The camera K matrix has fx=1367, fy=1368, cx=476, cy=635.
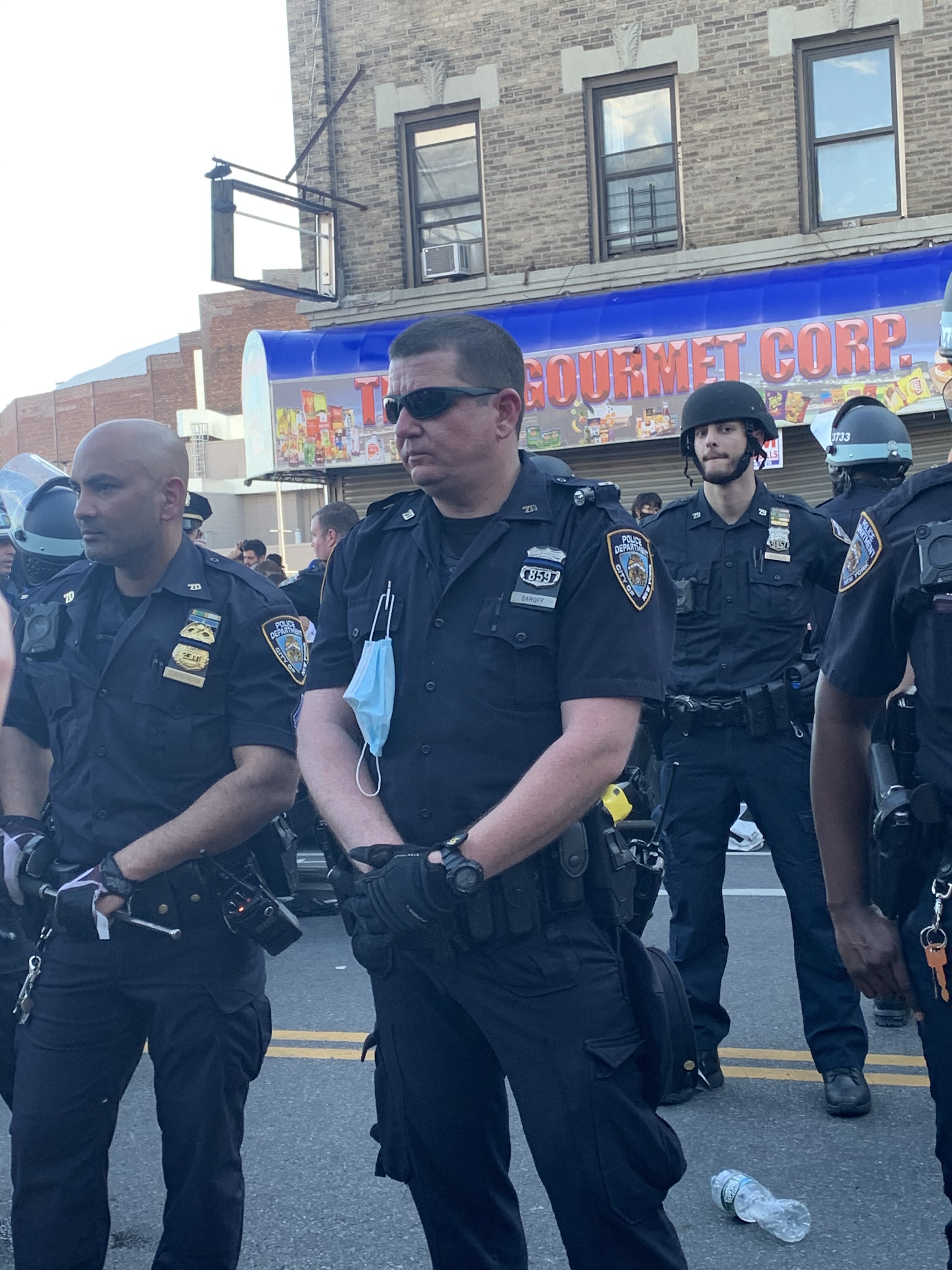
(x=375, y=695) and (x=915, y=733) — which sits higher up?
(x=375, y=695)

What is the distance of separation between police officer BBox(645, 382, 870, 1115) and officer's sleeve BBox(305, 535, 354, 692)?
1.99 metres

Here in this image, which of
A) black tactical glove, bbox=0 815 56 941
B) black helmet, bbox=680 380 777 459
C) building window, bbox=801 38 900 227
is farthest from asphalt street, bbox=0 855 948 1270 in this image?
building window, bbox=801 38 900 227

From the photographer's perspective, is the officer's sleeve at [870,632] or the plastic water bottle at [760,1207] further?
the plastic water bottle at [760,1207]

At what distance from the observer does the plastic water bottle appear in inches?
143

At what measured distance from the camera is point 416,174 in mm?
16172

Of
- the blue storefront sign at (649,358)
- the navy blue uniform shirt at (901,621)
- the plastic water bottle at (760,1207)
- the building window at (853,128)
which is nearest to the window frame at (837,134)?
the building window at (853,128)

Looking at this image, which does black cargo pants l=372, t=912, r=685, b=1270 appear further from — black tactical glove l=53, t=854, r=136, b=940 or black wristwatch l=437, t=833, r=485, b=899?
black tactical glove l=53, t=854, r=136, b=940

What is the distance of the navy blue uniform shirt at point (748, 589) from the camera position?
4.75 m

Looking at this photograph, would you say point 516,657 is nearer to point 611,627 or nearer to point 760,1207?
point 611,627

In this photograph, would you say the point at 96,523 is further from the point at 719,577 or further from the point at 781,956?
the point at 781,956

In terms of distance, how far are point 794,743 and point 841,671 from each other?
84.2 inches

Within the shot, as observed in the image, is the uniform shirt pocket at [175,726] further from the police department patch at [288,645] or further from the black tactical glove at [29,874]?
the black tactical glove at [29,874]

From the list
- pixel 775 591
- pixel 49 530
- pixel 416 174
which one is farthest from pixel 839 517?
pixel 416 174

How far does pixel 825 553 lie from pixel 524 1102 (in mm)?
2833
